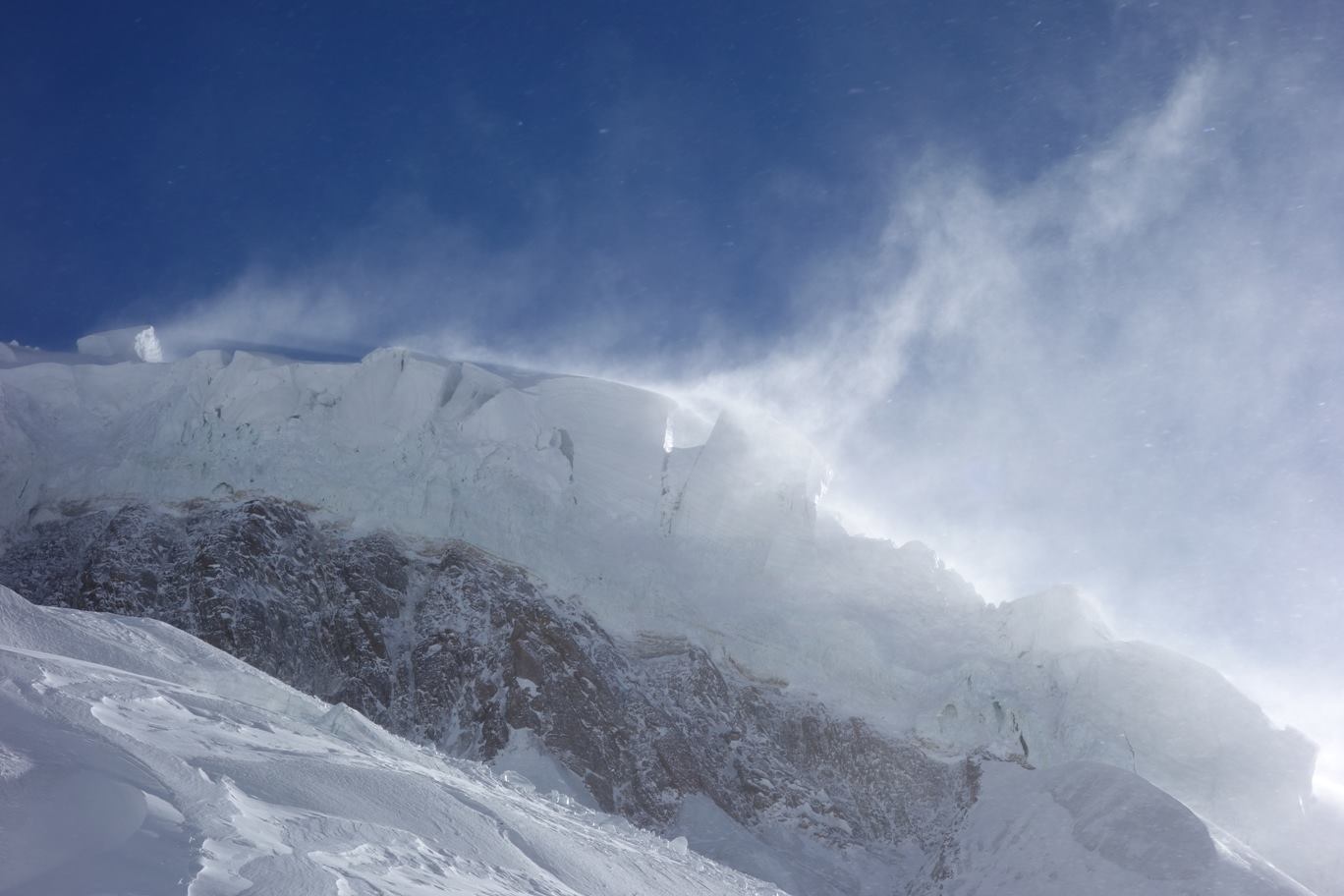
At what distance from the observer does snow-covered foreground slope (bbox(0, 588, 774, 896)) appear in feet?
29.8

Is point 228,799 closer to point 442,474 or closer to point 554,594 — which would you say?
point 554,594

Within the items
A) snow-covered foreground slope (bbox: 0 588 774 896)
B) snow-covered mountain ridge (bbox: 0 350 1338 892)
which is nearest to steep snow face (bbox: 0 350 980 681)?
snow-covered mountain ridge (bbox: 0 350 1338 892)

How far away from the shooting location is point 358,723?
2680 centimetres

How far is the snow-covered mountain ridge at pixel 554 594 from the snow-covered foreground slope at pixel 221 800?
4637 cm

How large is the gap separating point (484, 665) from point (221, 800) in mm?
62849

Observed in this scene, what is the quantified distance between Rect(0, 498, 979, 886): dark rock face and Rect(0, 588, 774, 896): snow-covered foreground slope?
145 ft

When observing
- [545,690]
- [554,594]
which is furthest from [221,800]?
[554,594]

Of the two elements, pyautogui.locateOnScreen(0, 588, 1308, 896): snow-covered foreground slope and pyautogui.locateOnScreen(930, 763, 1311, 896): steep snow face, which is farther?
pyautogui.locateOnScreen(930, 763, 1311, 896): steep snow face

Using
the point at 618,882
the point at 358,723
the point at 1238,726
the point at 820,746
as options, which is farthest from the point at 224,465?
the point at 1238,726

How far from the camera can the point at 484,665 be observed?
Result: 73125mm

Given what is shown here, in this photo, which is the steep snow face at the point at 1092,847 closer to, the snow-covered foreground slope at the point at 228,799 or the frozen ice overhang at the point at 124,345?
the snow-covered foreground slope at the point at 228,799

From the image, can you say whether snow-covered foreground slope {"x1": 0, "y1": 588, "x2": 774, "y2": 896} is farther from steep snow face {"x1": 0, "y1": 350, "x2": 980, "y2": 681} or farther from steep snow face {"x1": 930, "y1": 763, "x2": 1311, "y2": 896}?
steep snow face {"x1": 0, "y1": 350, "x2": 980, "y2": 681}

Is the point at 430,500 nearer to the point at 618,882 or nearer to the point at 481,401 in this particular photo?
the point at 481,401

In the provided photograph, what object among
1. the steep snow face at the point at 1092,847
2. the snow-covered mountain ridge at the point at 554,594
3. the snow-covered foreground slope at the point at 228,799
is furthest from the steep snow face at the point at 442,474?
the snow-covered foreground slope at the point at 228,799
